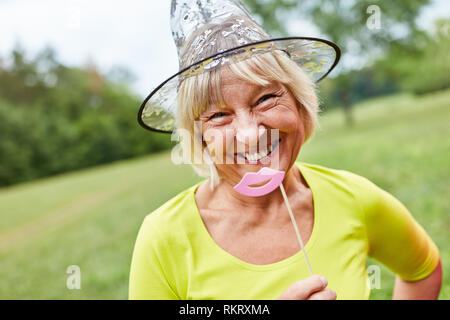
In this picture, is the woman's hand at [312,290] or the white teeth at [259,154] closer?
the woman's hand at [312,290]

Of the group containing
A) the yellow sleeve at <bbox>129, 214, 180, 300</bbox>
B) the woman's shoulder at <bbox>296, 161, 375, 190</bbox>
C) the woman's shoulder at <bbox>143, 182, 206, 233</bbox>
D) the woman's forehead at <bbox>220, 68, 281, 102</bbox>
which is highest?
the woman's forehead at <bbox>220, 68, 281, 102</bbox>

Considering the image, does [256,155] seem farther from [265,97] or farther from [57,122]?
[57,122]

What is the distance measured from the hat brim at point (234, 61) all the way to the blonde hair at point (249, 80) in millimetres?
20

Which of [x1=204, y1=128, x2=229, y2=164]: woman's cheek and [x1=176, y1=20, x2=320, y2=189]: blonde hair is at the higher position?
[x1=176, y1=20, x2=320, y2=189]: blonde hair

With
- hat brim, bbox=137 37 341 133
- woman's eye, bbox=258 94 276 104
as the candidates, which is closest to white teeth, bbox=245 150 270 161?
woman's eye, bbox=258 94 276 104

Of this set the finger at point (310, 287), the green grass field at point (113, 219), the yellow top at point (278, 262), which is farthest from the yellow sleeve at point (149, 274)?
the green grass field at point (113, 219)

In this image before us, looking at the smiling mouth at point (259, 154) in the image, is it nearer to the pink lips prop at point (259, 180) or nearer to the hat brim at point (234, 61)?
the pink lips prop at point (259, 180)

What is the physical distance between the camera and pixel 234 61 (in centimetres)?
112

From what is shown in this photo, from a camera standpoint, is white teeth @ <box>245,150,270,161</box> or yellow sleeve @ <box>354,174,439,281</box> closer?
white teeth @ <box>245,150,270,161</box>

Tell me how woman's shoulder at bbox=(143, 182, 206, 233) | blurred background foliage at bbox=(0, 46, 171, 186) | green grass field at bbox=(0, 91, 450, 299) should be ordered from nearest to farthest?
woman's shoulder at bbox=(143, 182, 206, 233) < green grass field at bbox=(0, 91, 450, 299) < blurred background foliage at bbox=(0, 46, 171, 186)

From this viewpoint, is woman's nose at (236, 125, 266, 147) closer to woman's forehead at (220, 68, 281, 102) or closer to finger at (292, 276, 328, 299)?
woman's forehead at (220, 68, 281, 102)

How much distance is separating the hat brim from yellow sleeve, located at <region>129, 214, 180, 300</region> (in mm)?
357

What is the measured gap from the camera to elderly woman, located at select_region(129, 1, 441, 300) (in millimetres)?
1149

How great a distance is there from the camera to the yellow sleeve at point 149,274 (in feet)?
4.08
